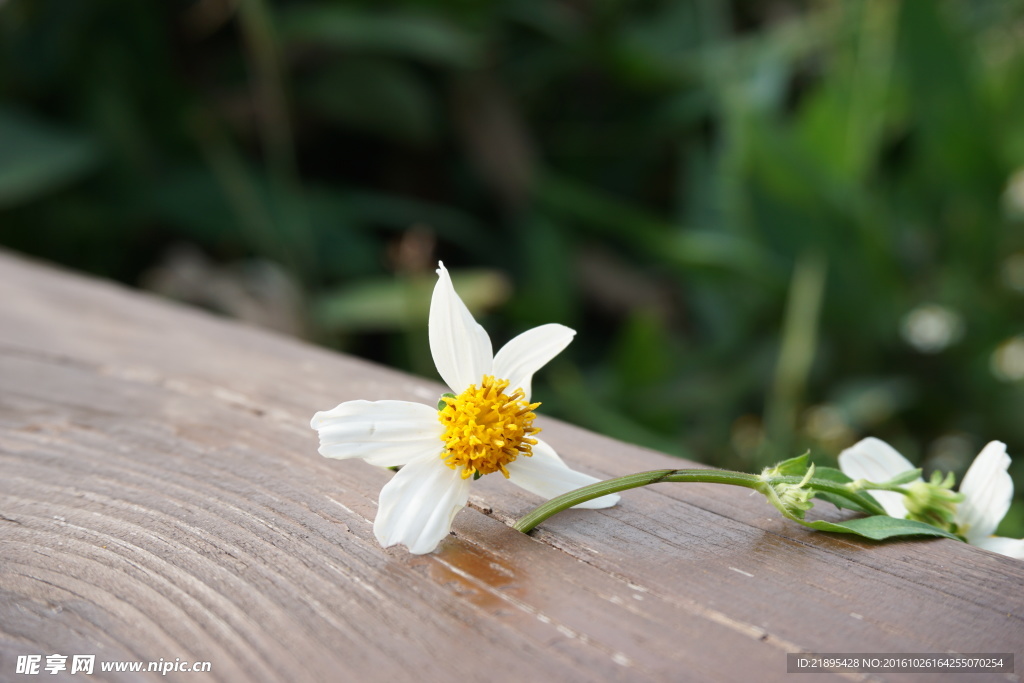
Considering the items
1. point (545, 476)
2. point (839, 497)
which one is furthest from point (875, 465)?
point (545, 476)

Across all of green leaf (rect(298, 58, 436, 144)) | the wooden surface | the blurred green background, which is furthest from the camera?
green leaf (rect(298, 58, 436, 144))

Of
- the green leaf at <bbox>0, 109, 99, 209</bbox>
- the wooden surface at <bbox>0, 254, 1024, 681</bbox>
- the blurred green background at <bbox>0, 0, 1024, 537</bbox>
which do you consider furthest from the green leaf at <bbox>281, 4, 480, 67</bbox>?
the wooden surface at <bbox>0, 254, 1024, 681</bbox>

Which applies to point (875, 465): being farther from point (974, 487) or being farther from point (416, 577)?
point (416, 577)

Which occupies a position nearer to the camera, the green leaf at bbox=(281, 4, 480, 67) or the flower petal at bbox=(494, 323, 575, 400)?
the flower petal at bbox=(494, 323, 575, 400)

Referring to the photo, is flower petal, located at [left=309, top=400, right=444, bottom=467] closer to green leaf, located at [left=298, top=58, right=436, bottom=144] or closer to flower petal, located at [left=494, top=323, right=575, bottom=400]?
flower petal, located at [left=494, top=323, right=575, bottom=400]

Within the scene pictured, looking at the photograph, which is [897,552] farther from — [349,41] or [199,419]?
[349,41]

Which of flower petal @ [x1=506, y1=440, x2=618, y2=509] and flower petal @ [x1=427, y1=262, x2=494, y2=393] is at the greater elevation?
flower petal @ [x1=427, y1=262, x2=494, y2=393]

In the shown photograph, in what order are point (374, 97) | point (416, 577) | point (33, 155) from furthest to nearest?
point (374, 97) < point (33, 155) < point (416, 577)
